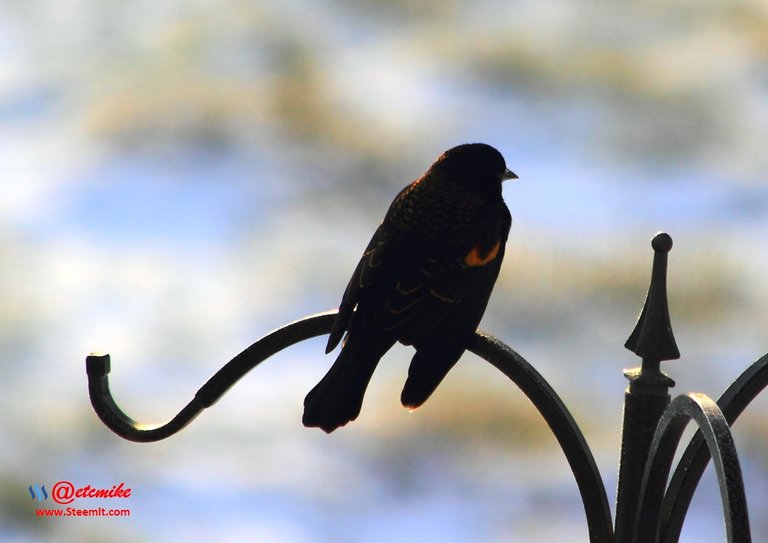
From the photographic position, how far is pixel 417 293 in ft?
13.2

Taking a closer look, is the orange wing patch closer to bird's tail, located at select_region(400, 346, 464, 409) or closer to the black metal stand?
bird's tail, located at select_region(400, 346, 464, 409)

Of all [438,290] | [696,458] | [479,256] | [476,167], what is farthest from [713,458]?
[476,167]

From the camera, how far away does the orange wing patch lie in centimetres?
423

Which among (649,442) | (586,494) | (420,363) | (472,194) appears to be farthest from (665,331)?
(472,194)

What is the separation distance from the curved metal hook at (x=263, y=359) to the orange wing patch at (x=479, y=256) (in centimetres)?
59

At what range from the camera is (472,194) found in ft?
15.4

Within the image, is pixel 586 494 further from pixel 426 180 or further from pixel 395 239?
pixel 426 180

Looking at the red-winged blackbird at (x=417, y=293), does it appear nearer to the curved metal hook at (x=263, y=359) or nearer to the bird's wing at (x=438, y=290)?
the bird's wing at (x=438, y=290)

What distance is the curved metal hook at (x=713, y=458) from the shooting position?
2.18m

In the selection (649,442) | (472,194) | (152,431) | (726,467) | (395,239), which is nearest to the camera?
(726,467)

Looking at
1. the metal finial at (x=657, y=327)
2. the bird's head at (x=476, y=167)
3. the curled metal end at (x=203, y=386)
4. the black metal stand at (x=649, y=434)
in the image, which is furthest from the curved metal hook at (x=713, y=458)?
the bird's head at (x=476, y=167)

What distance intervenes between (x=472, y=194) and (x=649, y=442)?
6.63ft

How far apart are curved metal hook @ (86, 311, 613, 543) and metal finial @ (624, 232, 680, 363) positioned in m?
0.30

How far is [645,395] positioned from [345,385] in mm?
1231
